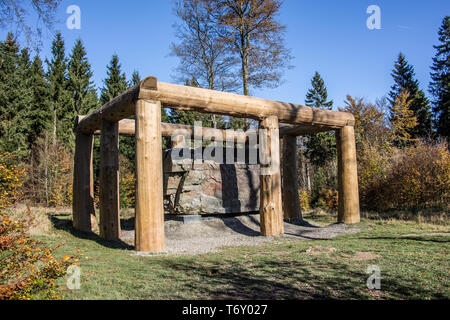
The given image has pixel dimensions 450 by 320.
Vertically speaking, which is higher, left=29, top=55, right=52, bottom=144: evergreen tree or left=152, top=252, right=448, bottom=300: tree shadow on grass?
left=29, top=55, right=52, bottom=144: evergreen tree

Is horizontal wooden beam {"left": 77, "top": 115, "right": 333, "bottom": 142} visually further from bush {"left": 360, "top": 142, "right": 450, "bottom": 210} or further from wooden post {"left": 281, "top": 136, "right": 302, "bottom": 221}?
bush {"left": 360, "top": 142, "right": 450, "bottom": 210}

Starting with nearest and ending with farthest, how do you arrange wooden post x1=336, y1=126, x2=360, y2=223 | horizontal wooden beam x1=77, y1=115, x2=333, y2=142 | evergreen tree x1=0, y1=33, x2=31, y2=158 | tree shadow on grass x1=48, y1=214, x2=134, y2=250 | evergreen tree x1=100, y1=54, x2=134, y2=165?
tree shadow on grass x1=48, y1=214, x2=134, y2=250
horizontal wooden beam x1=77, y1=115, x2=333, y2=142
wooden post x1=336, y1=126, x2=360, y2=223
evergreen tree x1=0, y1=33, x2=31, y2=158
evergreen tree x1=100, y1=54, x2=134, y2=165

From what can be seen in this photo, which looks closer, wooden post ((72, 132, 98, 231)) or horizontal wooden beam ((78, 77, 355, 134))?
horizontal wooden beam ((78, 77, 355, 134))

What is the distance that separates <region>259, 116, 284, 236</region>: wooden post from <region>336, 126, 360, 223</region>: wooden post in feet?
10.2

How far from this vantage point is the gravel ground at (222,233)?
26.5 ft

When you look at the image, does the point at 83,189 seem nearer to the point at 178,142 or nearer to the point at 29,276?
the point at 178,142

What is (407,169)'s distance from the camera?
46.7 ft

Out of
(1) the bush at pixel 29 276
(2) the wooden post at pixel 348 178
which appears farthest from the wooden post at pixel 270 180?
(1) the bush at pixel 29 276

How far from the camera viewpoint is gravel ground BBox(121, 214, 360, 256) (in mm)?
8078

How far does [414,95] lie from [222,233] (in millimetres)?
Result: 27648

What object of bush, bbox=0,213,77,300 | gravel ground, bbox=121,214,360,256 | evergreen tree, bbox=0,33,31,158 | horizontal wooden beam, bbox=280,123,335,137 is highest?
evergreen tree, bbox=0,33,31,158

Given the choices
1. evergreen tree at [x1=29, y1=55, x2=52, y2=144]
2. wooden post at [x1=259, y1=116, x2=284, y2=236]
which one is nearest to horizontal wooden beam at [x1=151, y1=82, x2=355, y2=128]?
wooden post at [x1=259, y1=116, x2=284, y2=236]
